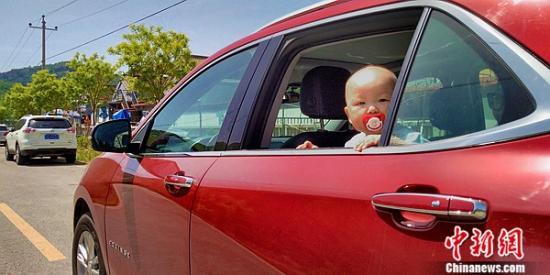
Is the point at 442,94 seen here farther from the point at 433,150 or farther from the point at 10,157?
the point at 10,157

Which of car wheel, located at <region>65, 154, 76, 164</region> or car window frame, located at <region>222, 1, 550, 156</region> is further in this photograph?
car wheel, located at <region>65, 154, 76, 164</region>

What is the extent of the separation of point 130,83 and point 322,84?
76.4 ft

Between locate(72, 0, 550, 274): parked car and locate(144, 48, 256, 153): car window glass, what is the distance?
0.01 meters

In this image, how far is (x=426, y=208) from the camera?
1135mm

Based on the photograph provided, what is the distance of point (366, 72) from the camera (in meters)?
1.76

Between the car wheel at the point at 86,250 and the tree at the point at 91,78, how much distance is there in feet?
96.7

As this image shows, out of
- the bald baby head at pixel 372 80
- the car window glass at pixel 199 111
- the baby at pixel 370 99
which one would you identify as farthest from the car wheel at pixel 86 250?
the bald baby head at pixel 372 80

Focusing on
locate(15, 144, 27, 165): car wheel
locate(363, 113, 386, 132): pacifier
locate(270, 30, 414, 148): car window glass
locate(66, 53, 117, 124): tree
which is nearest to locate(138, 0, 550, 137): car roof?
locate(363, 113, 386, 132): pacifier

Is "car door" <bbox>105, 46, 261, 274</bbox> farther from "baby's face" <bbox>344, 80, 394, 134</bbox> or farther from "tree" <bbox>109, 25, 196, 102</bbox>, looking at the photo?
"tree" <bbox>109, 25, 196, 102</bbox>

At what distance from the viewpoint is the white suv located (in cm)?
Answer: 1562

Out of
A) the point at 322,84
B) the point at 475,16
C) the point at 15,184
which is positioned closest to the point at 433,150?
the point at 475,16

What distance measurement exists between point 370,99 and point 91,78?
3203 centimetres

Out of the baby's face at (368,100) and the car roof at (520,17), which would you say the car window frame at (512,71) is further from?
the baby's face at (368,100)

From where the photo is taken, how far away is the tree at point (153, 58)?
2342 centimetres
